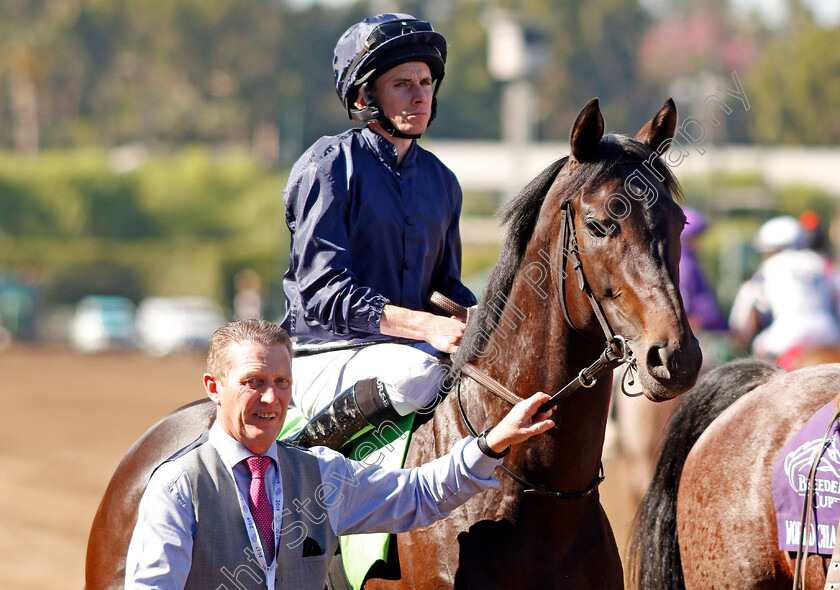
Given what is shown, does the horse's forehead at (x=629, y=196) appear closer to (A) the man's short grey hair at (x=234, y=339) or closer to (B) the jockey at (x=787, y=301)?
(A) the man's short grey hair at (x=234, y=339)

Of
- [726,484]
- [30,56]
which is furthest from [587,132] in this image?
[30,56]

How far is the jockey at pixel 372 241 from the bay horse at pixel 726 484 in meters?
1.18

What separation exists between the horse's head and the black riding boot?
643mm

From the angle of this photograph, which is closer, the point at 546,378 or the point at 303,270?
the point at 546,378

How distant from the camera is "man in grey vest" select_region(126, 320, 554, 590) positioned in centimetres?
255

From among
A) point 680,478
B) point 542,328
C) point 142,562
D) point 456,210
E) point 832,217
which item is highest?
point 832,217

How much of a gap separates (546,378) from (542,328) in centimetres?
14

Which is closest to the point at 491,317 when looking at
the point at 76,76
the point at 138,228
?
the point at 138,228

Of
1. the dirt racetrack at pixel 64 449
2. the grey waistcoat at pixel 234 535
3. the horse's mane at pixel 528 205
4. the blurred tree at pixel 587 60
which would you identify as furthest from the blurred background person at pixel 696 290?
the blurred tree at pixel 587 60

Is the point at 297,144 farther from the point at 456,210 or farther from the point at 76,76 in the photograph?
the point at 456,210

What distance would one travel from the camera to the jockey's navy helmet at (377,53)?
344 centimetres

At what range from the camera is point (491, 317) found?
322cm

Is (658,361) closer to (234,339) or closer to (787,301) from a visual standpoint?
(234,339)

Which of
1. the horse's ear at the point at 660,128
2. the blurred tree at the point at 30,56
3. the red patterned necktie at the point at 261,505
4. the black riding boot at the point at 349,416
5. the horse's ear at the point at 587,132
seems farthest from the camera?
the blurred tree at the point at 30,56
